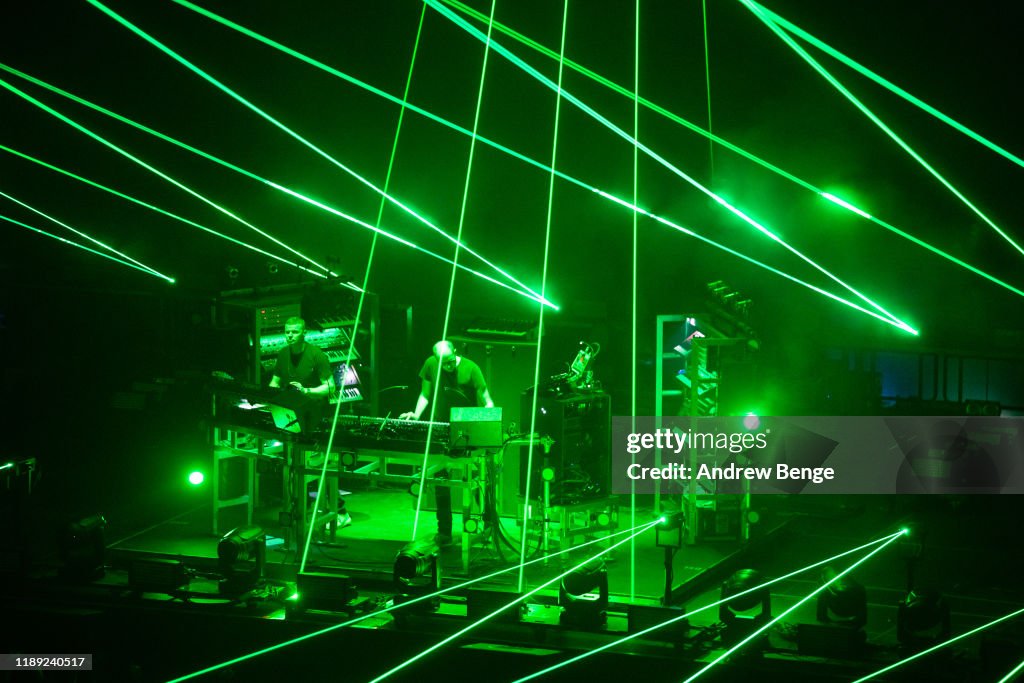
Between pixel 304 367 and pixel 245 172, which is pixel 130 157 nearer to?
pixel 245 172

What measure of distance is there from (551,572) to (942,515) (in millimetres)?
3441

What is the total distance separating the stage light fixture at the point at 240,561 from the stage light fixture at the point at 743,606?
294cm

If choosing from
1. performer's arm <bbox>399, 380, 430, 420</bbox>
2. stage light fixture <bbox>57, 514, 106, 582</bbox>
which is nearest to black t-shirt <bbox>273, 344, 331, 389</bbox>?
performer's arm <bbox>399, 380, 430, 420</bbox>

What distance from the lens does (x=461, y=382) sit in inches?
326

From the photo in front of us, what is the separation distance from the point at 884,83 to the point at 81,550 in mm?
7547

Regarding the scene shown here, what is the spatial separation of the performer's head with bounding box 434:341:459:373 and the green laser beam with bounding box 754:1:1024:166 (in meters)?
4.26

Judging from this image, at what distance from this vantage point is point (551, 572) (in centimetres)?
746

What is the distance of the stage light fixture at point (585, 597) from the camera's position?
20.8 feet

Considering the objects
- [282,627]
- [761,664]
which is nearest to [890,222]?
[761,664]

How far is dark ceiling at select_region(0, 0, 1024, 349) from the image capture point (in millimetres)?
9992

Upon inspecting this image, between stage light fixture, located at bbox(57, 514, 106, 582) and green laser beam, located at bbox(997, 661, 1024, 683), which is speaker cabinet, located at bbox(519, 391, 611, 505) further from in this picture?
green laser beam, located at bbox(997, 661, 1024, 683)

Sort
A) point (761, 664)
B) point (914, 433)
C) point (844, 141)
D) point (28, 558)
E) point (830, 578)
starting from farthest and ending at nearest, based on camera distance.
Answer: point (844, 141)
point (914, 433)
point (28, 558)
point (830, 578)
point (761, 664)

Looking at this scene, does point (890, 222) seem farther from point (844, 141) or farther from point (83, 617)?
point (83, 617)

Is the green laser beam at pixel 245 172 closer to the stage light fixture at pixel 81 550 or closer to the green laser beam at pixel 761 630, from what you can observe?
the stage light fixture at pixel 81 550
